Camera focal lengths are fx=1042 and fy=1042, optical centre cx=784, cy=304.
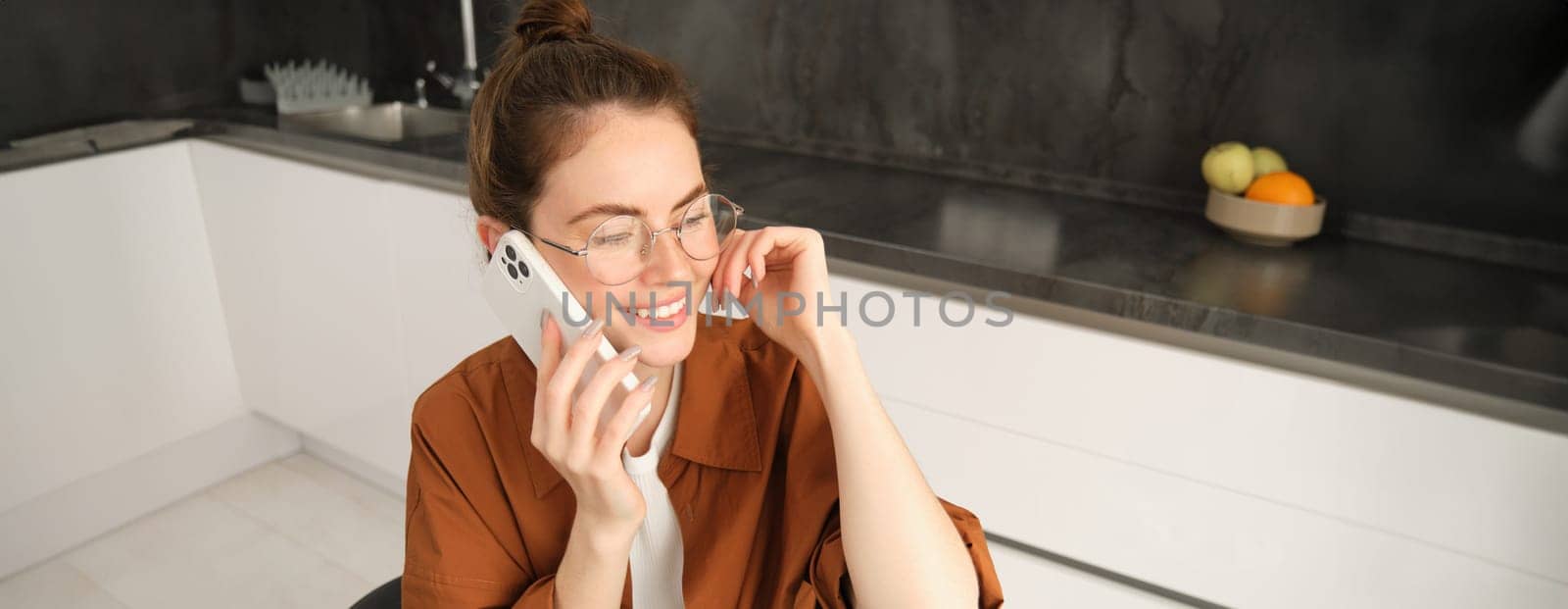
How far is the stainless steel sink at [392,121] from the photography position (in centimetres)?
253

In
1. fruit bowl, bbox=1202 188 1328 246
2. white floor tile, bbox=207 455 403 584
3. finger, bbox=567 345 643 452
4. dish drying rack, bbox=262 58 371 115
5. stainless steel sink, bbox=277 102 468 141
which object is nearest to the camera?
finger, bbox=567 345 643 452

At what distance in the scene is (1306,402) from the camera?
1290mm

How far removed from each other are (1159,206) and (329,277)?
5.51 ft

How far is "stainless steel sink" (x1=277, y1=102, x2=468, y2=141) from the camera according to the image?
253 cm

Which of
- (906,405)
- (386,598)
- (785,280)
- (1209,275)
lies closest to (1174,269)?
(1209,275)

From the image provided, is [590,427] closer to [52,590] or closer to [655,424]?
[655,424]

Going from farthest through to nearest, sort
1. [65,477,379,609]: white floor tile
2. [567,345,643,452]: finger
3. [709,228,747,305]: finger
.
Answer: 1. [65,477,379,609]: white floor tile
2. [709,228,747,305]: finger
3. [567,345,643,452]: finger

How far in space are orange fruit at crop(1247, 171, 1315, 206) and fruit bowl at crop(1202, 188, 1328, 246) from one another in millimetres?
14

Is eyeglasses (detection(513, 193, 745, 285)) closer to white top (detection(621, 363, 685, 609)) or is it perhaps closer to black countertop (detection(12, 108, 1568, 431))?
white top (detection(621, 363, 685, 609))

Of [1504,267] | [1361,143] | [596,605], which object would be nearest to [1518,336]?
[1504,267]

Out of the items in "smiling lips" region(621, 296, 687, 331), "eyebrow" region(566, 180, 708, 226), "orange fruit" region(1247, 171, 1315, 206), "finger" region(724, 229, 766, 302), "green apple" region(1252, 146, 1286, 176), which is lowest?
"orange fruit" region(1247, 171, 1315, 206)

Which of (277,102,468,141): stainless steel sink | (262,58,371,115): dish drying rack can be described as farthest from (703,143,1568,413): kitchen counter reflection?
(262,58,371,115): dish drying rack

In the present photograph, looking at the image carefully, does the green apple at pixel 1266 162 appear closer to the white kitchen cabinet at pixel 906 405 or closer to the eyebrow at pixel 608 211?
the white kitchen cabinet at pixel 906 405

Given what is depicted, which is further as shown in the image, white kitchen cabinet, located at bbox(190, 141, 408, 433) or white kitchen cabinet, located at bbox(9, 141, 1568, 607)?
white kitchen cabinet, located at bbox(190, 141, 408, 433)
